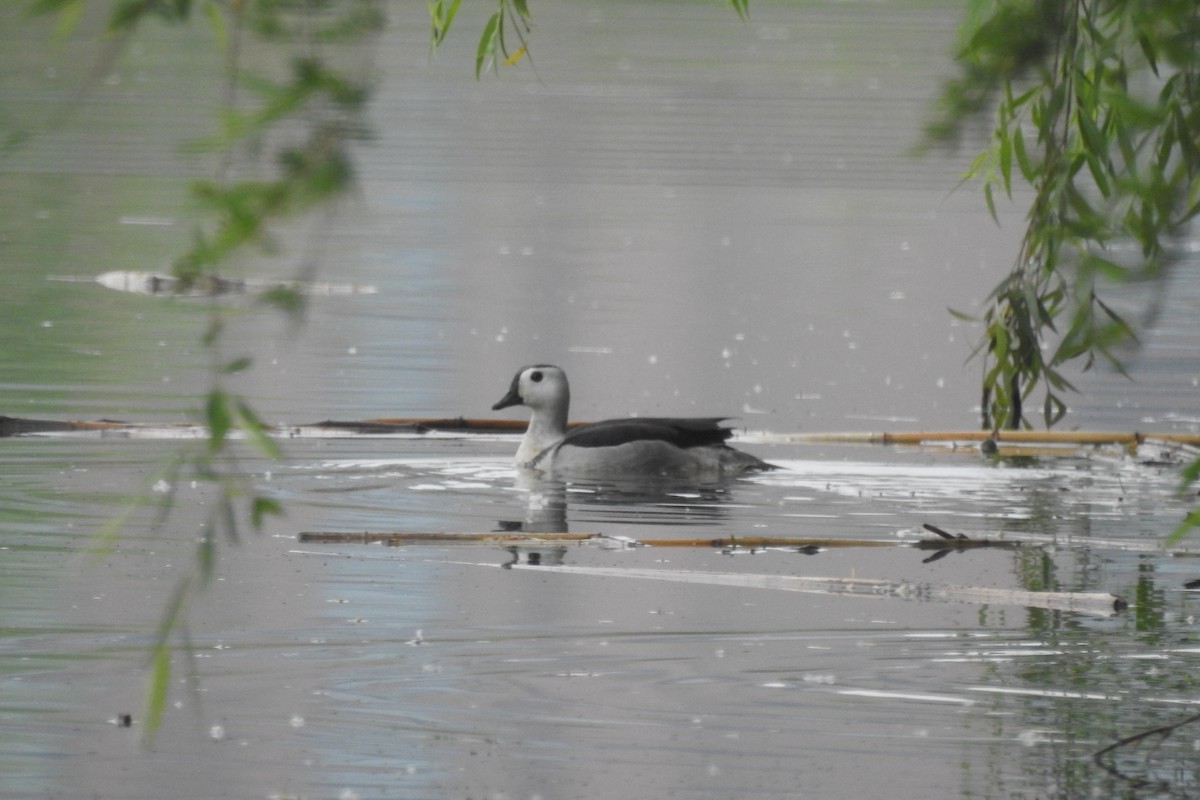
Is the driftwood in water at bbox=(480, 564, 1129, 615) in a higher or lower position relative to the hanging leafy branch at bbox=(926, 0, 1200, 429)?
lower

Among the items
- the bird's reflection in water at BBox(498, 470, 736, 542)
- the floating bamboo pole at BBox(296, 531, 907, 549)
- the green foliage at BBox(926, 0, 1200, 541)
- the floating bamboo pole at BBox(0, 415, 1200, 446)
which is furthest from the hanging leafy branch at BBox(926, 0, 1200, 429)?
the floating bamboo pole at BBox(0, 415, 1200, 446)

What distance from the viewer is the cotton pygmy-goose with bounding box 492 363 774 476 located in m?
10.7

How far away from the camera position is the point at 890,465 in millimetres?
10680

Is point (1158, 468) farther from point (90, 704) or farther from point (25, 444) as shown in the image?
point (90, 704)

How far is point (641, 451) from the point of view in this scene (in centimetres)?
1081

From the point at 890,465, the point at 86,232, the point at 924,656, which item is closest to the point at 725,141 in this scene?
the point at 86,232

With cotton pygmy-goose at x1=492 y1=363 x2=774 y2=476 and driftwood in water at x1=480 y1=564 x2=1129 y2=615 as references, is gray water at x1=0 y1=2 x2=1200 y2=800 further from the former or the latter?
cotton pygmy-goose at x1=492 y1=363 x2=774 y2=476

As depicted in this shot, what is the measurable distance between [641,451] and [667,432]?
0.15 m

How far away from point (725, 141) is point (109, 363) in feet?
54.8

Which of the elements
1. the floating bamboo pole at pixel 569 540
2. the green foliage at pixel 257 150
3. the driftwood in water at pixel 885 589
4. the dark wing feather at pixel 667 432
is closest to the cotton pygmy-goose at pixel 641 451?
the dark wing feather at pixel 667 432

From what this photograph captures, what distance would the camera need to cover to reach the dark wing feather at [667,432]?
10.8 metres

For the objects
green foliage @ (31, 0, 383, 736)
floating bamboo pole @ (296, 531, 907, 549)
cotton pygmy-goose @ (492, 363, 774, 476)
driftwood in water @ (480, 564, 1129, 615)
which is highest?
green foliage @ (31, 0, 383, 736)

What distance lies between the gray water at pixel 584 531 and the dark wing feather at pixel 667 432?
0.30 m

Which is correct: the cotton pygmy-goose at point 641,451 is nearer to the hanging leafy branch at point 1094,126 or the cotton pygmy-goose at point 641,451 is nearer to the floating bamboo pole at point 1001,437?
the floating bamboo pole at point 1001,437
